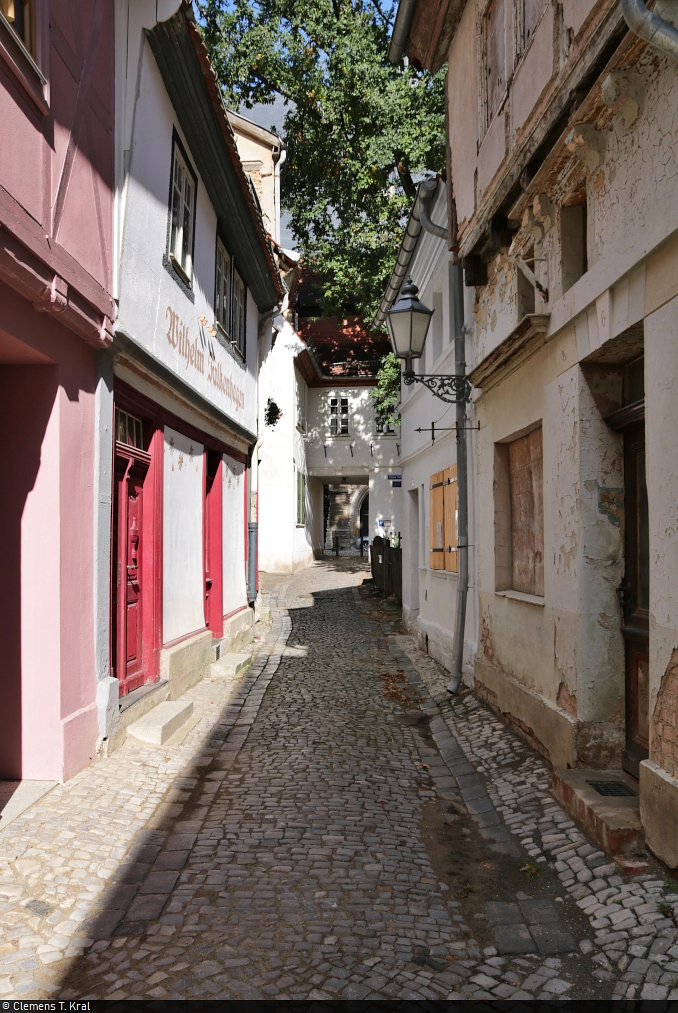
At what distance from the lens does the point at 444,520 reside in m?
9.19

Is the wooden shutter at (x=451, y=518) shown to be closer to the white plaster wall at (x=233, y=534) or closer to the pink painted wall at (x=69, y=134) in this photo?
the white plaster wall at (x=233, y=534)

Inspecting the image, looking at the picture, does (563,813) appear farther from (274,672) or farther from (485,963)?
(274,672)

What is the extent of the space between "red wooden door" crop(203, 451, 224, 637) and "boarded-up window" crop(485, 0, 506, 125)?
5.19 meters

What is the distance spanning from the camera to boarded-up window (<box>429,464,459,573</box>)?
8656mm

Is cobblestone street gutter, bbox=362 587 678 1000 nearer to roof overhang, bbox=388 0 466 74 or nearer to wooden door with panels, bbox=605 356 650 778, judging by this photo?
wooden door with panels, bbox=605 356 650 778

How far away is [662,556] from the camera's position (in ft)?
11.5

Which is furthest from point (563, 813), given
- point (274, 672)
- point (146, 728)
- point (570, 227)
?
point (274, 672)

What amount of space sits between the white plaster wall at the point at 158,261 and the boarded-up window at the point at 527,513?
3.23 m

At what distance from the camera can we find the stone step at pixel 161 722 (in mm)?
5699

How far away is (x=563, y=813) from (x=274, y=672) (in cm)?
552

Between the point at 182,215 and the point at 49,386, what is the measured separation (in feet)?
12.1

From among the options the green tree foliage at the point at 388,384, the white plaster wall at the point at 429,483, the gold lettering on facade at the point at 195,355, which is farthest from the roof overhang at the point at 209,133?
the green tree foliage at the point at 388,384

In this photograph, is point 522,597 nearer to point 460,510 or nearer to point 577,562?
point 577,562

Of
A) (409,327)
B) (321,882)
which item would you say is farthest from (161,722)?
(409,327)
